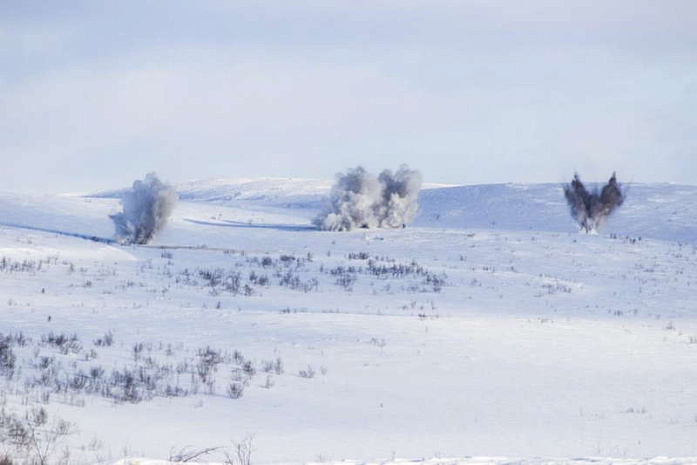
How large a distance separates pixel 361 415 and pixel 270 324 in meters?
6.73

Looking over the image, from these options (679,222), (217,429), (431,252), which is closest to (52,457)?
(217,429)

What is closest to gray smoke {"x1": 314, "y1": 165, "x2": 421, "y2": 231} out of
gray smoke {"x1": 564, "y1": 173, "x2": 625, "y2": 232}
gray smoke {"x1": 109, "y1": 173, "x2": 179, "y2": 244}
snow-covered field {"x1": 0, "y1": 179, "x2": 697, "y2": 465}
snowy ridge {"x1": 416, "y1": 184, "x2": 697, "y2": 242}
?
snowy ridge {"x1": 416, "y1": 184, "x2": 697, "y2": 242}

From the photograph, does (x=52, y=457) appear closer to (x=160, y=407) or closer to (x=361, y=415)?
(x=160, y=407)

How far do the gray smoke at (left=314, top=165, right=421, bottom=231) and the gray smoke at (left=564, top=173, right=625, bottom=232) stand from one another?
8422 mm

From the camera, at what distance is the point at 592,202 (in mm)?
50188

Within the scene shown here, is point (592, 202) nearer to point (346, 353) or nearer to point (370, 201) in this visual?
point (370, 201)

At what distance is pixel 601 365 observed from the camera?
15078mm

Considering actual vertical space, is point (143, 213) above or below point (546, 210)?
below

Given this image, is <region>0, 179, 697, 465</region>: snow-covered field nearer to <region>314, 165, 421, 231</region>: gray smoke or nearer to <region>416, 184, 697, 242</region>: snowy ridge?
<region>314, 165, 421, 231</region>: gray smoke

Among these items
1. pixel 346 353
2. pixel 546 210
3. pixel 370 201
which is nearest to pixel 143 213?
pixel 370 201

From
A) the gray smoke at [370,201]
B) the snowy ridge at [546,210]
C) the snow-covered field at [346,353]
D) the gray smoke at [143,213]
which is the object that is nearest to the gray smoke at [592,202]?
the snowy ridge at [546,210]

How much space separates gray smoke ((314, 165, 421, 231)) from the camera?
48.1m

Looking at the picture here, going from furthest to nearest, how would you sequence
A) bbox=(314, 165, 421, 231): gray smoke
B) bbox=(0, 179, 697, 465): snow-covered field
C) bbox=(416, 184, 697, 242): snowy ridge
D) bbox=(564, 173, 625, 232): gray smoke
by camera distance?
1. bbox=(416, 184, 697, 242): snowy ridge
2. bbox=(564, 173, 625, 232): gray smoke
3. bbox=(314, 165, 421, 231): gray smoke
4. bbox=(0, 179, 697, 465): snow-covered field

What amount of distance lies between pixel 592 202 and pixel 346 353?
37.4 metres
